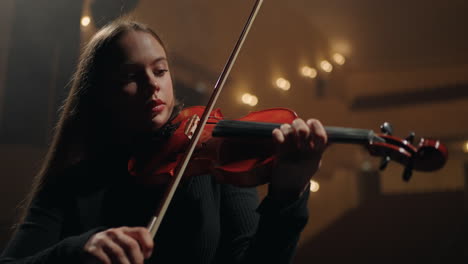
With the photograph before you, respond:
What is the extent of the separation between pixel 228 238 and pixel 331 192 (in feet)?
4.31

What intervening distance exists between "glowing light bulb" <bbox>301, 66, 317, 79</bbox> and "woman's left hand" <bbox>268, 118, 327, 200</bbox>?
5.32 ft

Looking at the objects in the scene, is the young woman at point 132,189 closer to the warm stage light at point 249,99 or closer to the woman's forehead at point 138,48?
the woman's forehead at point 138,48

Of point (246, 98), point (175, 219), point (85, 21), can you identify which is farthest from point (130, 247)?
point (246, 98)

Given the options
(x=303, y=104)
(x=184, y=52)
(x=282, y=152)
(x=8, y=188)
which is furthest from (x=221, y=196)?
(x=303, y=104)

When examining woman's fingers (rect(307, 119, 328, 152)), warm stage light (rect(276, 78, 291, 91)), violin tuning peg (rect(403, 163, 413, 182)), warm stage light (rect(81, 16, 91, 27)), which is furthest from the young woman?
warm stage light (rect(276, 78, 291, 91))

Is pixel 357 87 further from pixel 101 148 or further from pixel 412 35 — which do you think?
pixel 101 148

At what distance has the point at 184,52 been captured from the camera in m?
1.75

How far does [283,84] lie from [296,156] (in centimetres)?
159

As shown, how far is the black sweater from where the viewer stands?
0.56 metres

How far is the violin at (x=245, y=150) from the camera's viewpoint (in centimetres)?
55

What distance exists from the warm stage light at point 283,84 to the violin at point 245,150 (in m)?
1.37

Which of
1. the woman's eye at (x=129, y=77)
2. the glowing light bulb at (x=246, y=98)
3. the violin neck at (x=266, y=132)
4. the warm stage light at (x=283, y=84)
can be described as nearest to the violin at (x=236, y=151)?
the violin neck at (x=266, y=132)

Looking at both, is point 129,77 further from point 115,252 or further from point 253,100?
point 253,100

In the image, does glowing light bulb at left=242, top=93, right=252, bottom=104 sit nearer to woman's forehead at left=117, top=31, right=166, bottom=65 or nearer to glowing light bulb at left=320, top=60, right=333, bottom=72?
glowing light bulb at left=320, top=60, right=333, bottom=72
